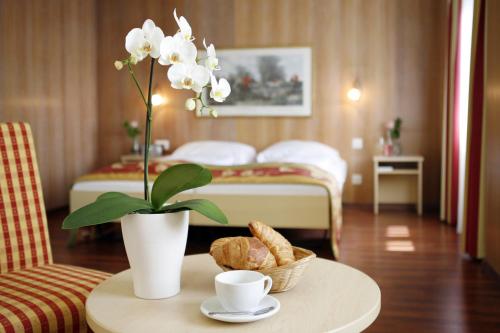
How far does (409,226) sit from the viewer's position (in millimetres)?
4793

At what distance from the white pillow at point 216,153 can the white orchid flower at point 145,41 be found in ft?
12.8

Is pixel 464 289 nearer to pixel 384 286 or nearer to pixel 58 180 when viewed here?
pixel 384 286

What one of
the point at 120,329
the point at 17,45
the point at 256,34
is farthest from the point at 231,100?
the point at 120,329

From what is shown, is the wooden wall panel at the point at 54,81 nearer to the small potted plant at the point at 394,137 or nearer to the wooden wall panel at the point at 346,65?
the wooden wall panel at the point at 346,65

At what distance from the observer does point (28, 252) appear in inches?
75.4

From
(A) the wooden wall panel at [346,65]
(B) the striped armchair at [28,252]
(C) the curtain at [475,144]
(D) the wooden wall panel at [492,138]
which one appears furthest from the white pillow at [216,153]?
(B) the striped armchair at [28,252]

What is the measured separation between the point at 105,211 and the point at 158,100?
511 cm

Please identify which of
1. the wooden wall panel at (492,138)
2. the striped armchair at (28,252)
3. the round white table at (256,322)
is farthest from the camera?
the wooden wall panel at (492,138)

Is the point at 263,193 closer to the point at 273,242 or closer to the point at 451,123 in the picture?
the point at 451,123

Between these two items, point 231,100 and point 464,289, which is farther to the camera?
point 231,100

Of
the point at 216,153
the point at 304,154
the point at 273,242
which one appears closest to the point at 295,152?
the point at 304,154

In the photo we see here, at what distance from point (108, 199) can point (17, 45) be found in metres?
4.45

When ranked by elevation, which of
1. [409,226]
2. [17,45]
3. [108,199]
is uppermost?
[17,45]

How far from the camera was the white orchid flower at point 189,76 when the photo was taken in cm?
121
